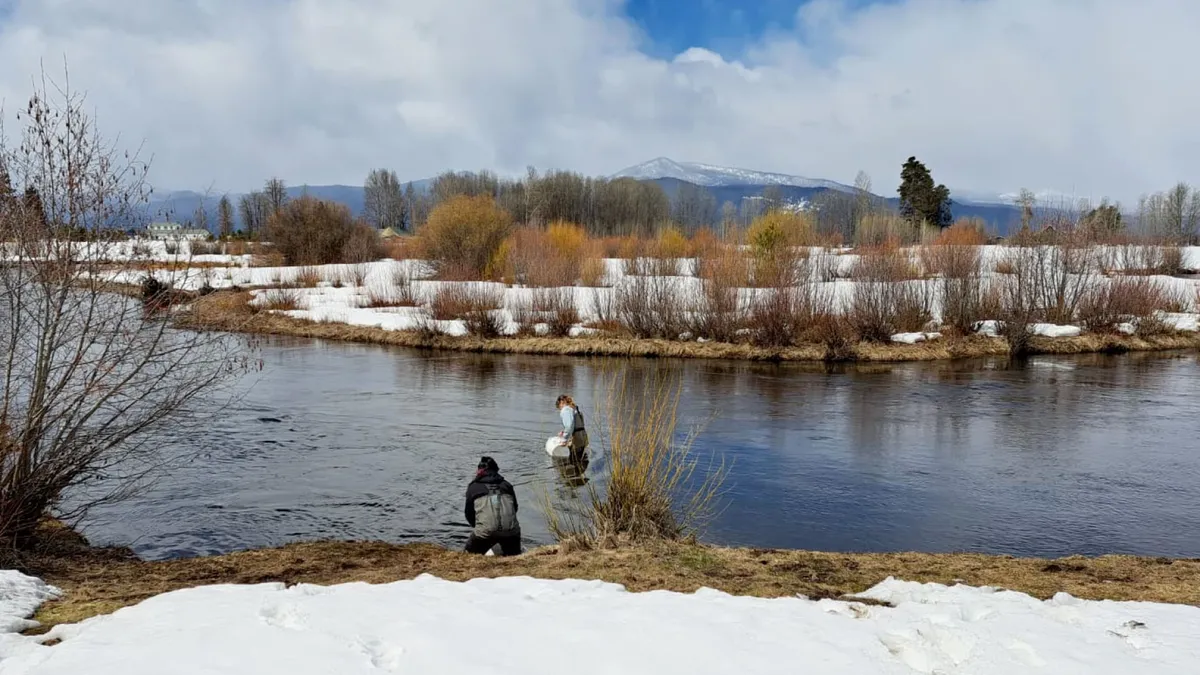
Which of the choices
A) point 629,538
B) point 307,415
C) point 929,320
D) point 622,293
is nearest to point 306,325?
point 622,293

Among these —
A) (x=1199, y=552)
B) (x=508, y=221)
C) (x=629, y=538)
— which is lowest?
(x=1199, y=552)

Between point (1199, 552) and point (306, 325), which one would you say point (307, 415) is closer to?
point (1199, 552)

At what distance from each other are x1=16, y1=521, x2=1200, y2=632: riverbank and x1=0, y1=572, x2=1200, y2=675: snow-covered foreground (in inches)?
22.7

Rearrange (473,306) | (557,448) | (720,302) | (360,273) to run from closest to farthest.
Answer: (557,448) < (720,302) < (473,306) < (360,273)

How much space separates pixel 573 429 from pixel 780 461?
3945 mm

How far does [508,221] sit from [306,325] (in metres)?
18.9

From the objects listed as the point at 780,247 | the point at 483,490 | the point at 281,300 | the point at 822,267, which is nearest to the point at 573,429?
the point at 483,490

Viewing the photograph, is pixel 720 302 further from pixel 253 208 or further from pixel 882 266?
pixel 253 208

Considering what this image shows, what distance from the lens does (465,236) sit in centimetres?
5203

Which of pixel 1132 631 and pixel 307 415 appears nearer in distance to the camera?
pixel 1132 631

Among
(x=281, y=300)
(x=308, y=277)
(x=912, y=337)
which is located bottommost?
(x=912, y=337)

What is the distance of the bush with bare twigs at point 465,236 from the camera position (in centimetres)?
5188

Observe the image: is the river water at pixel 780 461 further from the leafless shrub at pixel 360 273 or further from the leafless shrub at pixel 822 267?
the leafless shrub at pixel 360 273

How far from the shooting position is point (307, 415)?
1909 centimetres
